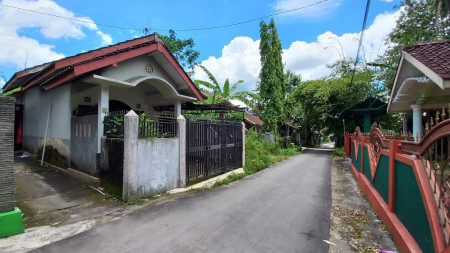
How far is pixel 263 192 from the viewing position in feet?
20.7

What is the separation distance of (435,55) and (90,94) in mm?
9852

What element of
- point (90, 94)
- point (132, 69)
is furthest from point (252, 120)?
point (90, 94)

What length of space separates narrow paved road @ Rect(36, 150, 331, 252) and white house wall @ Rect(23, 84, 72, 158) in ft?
15.5

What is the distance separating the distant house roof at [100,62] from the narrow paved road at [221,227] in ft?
13.0

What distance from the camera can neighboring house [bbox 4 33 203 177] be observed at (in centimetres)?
605

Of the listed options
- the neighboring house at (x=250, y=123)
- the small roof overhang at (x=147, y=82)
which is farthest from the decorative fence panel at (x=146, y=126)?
the neighboring house at (x=250, y=123)

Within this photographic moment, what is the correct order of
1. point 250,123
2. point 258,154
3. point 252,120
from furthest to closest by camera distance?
1. point 252,120
2. point 250,123
3. point 258,154

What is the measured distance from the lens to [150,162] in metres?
5.57

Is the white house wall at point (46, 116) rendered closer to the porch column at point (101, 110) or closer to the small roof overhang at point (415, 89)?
the porch column at point (101, 110)

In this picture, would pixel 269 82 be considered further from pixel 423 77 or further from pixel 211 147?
pixel 423 77

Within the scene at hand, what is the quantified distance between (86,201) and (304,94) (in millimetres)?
20030

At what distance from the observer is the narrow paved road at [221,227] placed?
129 inches

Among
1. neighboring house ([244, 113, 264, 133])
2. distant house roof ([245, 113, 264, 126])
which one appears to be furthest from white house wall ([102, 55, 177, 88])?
distant house roof ([245, 113, 264, 126])

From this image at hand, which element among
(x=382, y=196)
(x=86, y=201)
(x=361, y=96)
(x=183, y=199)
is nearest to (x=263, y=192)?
(x=183, y=199)
